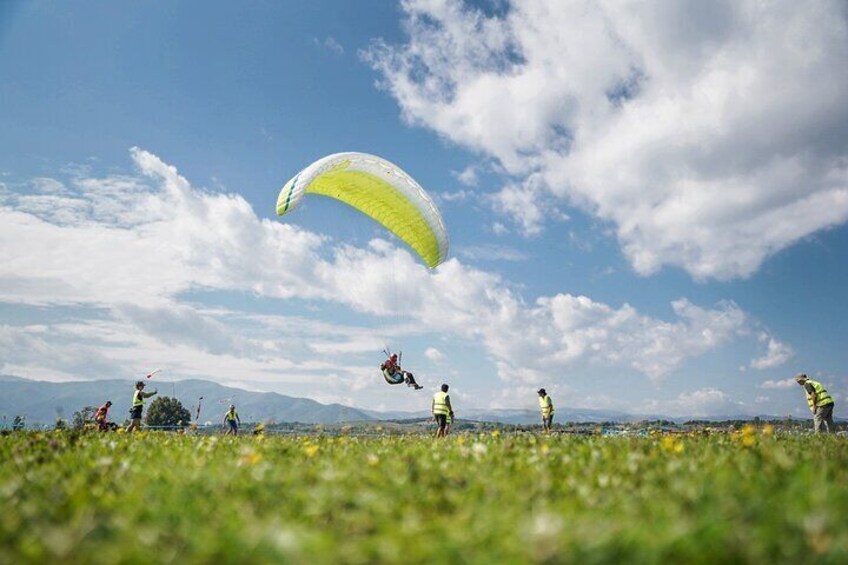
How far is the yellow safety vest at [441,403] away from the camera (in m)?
21.3

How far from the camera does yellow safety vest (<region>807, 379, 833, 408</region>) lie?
19219 millimetres

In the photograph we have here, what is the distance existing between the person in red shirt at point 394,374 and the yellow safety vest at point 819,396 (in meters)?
15.9

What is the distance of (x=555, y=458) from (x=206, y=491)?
13.0 feet

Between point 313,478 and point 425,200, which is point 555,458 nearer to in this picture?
point 313,478

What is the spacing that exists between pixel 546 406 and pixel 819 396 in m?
10.9

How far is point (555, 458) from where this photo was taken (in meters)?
6.38

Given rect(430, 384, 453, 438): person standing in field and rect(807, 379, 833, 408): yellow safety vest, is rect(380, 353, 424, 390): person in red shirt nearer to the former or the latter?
rect(430, 384, 453, 438): person standing in field

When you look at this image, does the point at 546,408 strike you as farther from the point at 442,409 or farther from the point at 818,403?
the point at 818,403

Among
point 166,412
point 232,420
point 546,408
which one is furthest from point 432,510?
point 166,412

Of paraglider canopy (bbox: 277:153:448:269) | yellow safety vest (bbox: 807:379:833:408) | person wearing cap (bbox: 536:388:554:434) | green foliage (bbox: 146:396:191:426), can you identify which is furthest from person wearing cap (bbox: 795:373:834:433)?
green foliage (bbox: 146:396:191:426)

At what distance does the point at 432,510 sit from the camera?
390 cm

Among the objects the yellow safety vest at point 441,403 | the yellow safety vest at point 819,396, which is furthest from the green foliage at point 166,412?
the yellow safety vest at point 819,396

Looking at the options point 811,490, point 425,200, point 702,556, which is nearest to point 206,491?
point 702,556

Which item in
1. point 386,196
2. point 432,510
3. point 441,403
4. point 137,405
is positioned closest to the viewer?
point 432,510
